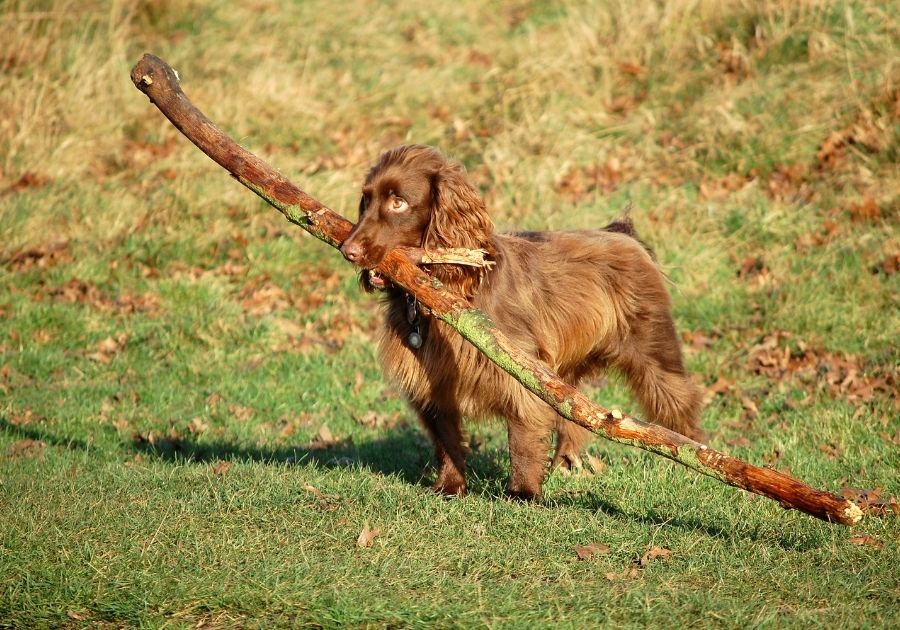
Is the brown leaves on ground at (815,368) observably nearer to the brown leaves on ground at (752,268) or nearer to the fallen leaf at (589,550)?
the brown leaves on ground at (752,268)

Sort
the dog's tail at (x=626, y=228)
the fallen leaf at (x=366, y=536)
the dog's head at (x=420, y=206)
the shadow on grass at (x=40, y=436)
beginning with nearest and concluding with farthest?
the fallen leaf at (x=366, y=536), the dog's head at (x=420, y=206), the dog's tail at (x=626, y=228), the shadow on grass at (x=40, y=436)

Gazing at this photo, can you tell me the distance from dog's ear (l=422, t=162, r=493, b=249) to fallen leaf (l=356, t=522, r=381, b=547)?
154 cm

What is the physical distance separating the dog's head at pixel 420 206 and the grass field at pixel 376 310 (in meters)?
1.45

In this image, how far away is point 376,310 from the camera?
10.4 meters

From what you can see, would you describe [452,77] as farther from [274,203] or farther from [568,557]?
[568,557]

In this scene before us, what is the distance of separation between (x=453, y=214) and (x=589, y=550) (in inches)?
75.2

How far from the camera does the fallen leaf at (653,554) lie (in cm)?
502

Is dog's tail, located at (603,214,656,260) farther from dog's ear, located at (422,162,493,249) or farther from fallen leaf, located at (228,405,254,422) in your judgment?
fallen leaf, located at (228,405,254,422)

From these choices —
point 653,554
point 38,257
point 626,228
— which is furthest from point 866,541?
point 38,257

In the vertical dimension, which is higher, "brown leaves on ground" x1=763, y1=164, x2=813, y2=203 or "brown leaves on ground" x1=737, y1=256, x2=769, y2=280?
"brown leaves on ground" x1=763, y1=164, x2=813, y2=203

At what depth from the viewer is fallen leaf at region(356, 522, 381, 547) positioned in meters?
5.15

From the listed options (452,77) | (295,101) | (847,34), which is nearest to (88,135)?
(295,101)

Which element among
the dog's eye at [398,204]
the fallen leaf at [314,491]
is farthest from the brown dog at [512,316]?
the fallen leaf at [314,491]

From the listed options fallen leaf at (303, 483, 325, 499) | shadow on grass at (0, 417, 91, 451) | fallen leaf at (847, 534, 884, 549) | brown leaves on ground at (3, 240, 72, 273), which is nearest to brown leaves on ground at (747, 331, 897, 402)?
fallen leaf at (847, 534, 884, 549)
